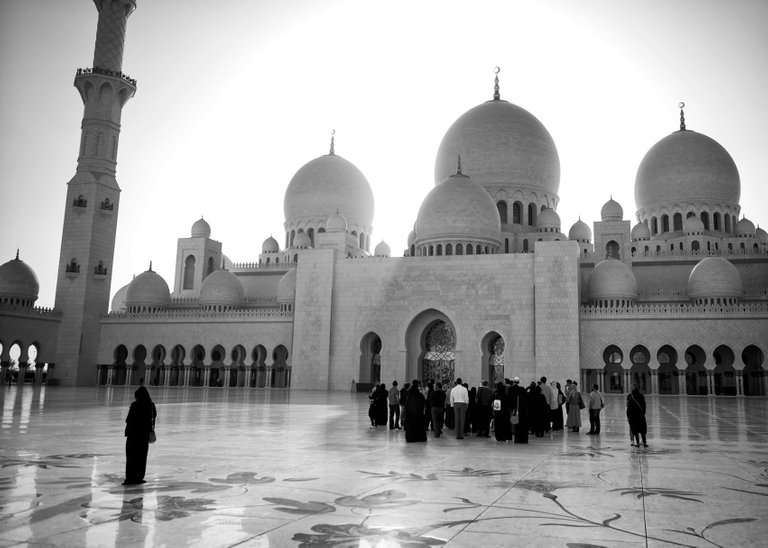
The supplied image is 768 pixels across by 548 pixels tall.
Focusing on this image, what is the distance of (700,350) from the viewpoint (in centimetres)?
2666

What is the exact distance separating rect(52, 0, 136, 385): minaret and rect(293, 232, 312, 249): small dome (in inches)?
374

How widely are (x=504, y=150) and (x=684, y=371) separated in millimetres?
13244

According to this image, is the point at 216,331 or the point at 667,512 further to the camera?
the point at 216,331

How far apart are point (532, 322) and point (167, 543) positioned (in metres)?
23.4

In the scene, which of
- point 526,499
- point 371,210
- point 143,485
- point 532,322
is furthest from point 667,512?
point 371,210

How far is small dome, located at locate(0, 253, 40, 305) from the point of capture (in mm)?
30172

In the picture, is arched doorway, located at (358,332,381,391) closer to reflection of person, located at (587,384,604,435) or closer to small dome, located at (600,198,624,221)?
small dome, located at (600,198,624,221)

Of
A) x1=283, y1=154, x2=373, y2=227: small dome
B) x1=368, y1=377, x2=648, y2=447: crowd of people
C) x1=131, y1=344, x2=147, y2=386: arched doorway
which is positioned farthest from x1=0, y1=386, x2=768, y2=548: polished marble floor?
x1=283, y1=154, x2=373, y2=227: small dome

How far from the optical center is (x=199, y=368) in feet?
105

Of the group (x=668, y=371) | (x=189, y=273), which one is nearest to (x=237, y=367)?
(x=189, y=273)

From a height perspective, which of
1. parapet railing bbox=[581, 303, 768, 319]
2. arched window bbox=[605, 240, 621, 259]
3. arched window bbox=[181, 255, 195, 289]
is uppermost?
arched window bbox=[605, 240, 621, 259]

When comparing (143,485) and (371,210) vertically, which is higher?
(371,210)

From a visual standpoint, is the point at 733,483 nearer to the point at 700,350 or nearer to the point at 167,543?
the point at 167,543

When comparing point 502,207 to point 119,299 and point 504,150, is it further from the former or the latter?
point 119,299
